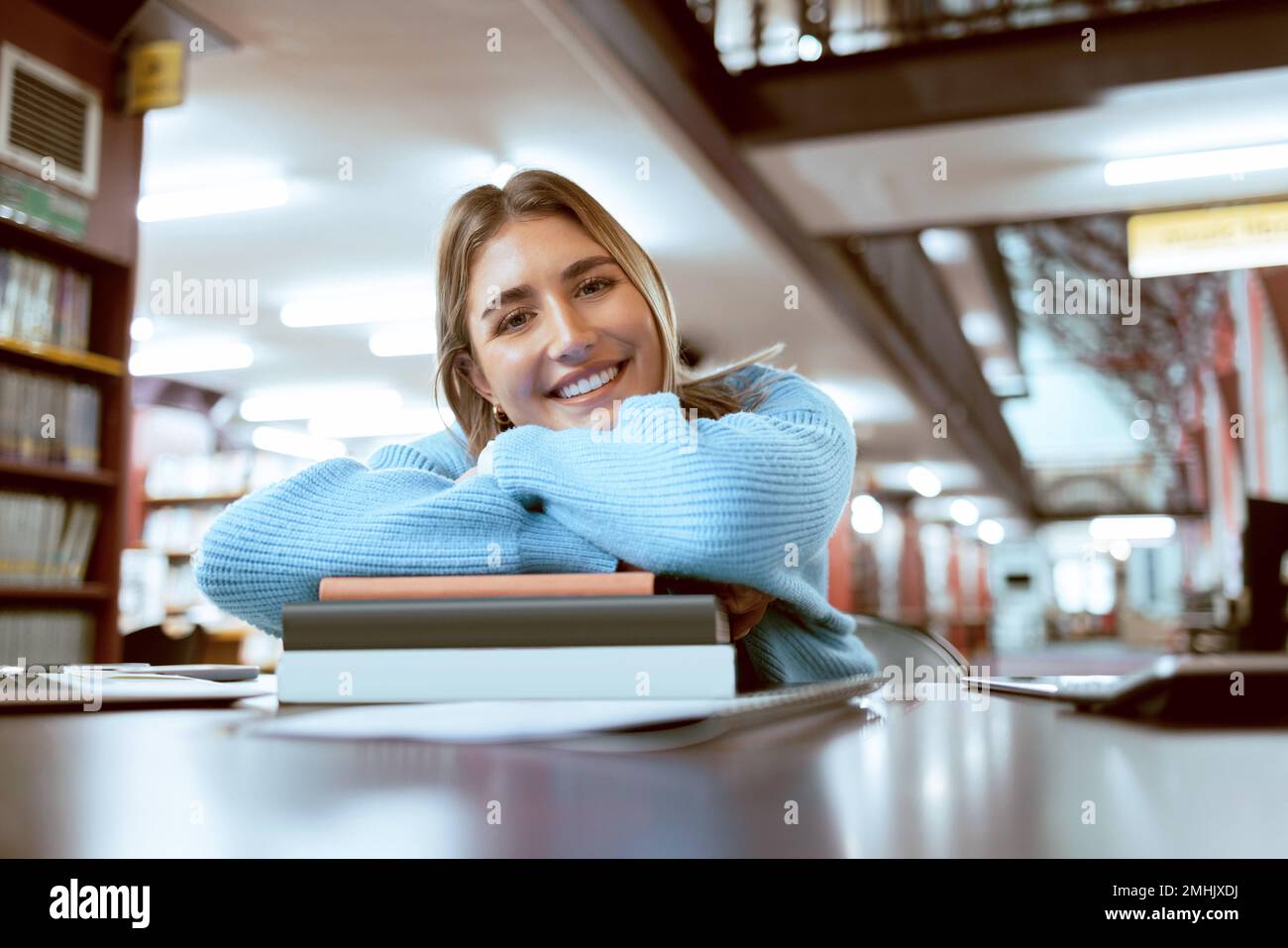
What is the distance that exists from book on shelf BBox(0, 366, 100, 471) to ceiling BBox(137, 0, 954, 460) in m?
1.48

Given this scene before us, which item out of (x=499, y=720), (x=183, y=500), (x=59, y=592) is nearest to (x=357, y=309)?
(x=183, y=500)

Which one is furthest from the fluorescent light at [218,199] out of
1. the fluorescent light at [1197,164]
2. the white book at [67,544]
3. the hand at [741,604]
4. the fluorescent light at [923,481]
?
the fluorescent light at [923,481]

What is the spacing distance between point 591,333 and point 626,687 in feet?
1.63

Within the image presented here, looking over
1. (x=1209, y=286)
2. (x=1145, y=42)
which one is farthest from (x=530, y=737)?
(x=1209, y=286)

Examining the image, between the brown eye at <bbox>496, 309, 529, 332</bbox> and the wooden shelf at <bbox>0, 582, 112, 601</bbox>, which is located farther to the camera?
the wooden shelf at <bbox>0, 582, 112, 601</bbox>

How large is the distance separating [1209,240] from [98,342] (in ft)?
16.4

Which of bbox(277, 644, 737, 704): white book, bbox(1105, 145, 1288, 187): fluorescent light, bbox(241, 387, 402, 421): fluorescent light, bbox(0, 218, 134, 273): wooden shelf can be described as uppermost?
bbox(1105, 145, 1288, 187): fluorescent light

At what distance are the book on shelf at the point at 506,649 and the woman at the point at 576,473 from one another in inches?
4.5

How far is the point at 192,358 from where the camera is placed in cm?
855

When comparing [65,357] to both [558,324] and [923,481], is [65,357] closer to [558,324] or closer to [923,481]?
[558,324]

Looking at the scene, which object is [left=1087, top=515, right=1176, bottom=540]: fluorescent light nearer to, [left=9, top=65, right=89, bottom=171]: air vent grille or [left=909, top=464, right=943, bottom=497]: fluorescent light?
[left=909, top=464, right=943, bottom=497]: fluorescent light

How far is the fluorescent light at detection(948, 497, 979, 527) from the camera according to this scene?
69.3 ft

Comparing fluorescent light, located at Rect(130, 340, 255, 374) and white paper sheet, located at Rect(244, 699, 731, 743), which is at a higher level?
fluorescent light, located at Rect(130, 340, 255, 374)

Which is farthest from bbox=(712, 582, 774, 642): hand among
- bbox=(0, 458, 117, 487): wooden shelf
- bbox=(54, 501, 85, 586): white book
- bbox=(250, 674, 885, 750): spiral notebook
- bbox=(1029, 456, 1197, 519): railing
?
bbox=(1029, 456, 1197, 519): railing
